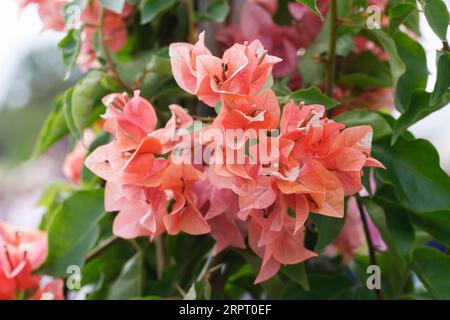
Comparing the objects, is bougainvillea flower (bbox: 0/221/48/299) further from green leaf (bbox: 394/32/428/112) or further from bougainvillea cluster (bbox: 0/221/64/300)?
green leaf (bbox: 394/32/428/112)

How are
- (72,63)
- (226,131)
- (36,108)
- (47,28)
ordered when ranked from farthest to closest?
(36,108) < (47,28) < (72,63) < (226,131)

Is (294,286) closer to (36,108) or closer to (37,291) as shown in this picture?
(37,291)

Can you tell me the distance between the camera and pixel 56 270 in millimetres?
539

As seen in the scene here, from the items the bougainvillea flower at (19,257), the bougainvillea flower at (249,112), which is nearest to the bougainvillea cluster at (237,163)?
the bougainvillea flower at (249,112)

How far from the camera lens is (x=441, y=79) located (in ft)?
1.38

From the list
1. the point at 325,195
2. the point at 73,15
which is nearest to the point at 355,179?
the point at 325,195

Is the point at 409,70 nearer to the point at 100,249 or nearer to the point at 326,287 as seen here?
the point at 326,287

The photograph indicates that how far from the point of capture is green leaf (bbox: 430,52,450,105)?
420 mm

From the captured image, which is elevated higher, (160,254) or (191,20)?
(191,20)

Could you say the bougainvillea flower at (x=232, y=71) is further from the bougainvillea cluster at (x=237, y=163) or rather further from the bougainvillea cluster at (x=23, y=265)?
the bougainvillea cluster at (x=23, y=265)

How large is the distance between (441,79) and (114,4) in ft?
0.75

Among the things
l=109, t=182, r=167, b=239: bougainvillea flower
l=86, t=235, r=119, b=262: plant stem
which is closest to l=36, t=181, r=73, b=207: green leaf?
l=86, t=235, r=119, b=262: plant stem

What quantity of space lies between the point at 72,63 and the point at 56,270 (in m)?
0.16

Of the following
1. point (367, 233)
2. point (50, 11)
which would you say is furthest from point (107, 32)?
point (367, 233)
